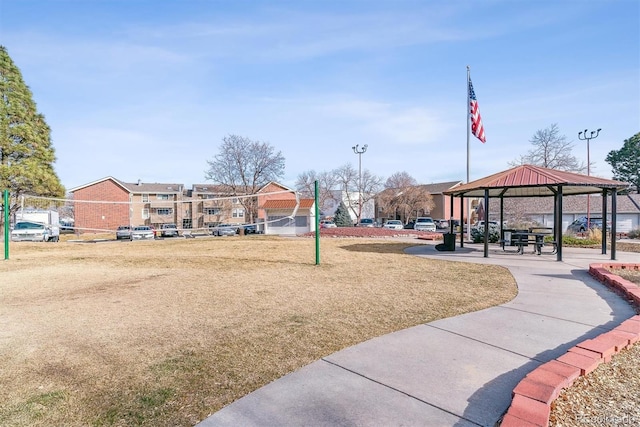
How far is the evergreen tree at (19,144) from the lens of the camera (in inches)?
1034

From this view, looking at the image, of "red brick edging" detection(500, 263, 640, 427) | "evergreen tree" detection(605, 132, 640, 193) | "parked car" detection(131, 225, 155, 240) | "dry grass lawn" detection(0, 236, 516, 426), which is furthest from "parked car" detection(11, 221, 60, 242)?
"evergreen tree" detection(605, 132, 640, 193)

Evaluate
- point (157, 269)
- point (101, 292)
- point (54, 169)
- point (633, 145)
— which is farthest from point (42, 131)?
point (633, 145)

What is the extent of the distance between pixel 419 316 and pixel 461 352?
1.36 m

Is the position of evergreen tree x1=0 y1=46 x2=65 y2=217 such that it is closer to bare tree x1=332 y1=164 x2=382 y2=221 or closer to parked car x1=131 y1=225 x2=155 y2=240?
parked car x1=131 y1=225 x2=155 y2=240

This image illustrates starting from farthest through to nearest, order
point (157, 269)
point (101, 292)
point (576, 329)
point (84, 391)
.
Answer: point (157, 269) < point (101, 292) < point (576, 329) < point (84, 391)

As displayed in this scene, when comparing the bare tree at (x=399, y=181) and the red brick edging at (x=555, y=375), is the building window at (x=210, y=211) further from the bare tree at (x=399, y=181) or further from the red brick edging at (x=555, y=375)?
the red brick edging at (x=555, y=375)

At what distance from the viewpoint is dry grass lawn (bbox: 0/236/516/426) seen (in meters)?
2.99

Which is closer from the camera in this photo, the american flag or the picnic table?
the picnic table

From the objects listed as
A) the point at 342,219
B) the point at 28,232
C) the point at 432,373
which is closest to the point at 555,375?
the point at 432,373

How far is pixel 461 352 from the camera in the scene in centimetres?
383

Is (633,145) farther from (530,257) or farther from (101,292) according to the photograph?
(101,292)

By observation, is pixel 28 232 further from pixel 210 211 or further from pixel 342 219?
pixel 342 219

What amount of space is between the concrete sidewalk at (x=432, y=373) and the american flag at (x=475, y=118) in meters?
14.0

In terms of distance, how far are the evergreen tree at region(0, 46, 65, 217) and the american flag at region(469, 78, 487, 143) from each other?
96.4ft
